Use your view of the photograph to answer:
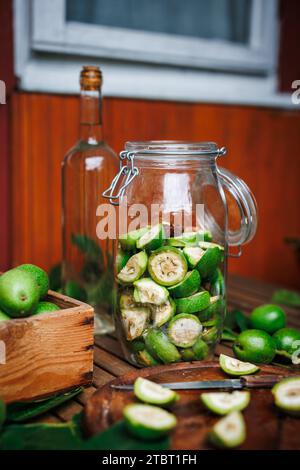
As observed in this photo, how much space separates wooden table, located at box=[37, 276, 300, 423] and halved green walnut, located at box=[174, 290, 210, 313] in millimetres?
152

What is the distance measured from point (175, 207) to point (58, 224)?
0.70 meters

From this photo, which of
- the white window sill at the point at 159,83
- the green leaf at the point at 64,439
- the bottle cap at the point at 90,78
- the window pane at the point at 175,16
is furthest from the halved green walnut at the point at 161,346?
the window pane at the point at 175,16

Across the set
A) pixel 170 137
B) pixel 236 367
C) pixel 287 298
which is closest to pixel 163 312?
pixel 236 367

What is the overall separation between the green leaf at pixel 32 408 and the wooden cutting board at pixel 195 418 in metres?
0.07

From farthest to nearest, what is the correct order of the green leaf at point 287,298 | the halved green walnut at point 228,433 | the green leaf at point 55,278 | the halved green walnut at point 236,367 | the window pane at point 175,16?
the window pane at point 175,16, the green leaf at point 287,298, the green leaf at point 55,278, the halved green walnut at point 236,367, the halved green walnut at point 228,433

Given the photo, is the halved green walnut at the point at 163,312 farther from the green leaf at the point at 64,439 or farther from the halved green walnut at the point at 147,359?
the green leaf at the point at 64,439

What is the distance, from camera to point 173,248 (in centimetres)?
91

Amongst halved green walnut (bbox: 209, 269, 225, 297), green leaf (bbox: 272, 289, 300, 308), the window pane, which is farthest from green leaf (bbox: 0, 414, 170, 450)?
the window pane

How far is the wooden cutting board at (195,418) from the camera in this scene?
69 cm

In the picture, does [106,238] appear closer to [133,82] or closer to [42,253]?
[42,253]

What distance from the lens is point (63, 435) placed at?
0.70m

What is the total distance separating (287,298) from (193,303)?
59 centimetres

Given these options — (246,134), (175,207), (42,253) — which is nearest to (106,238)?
(175,207)
